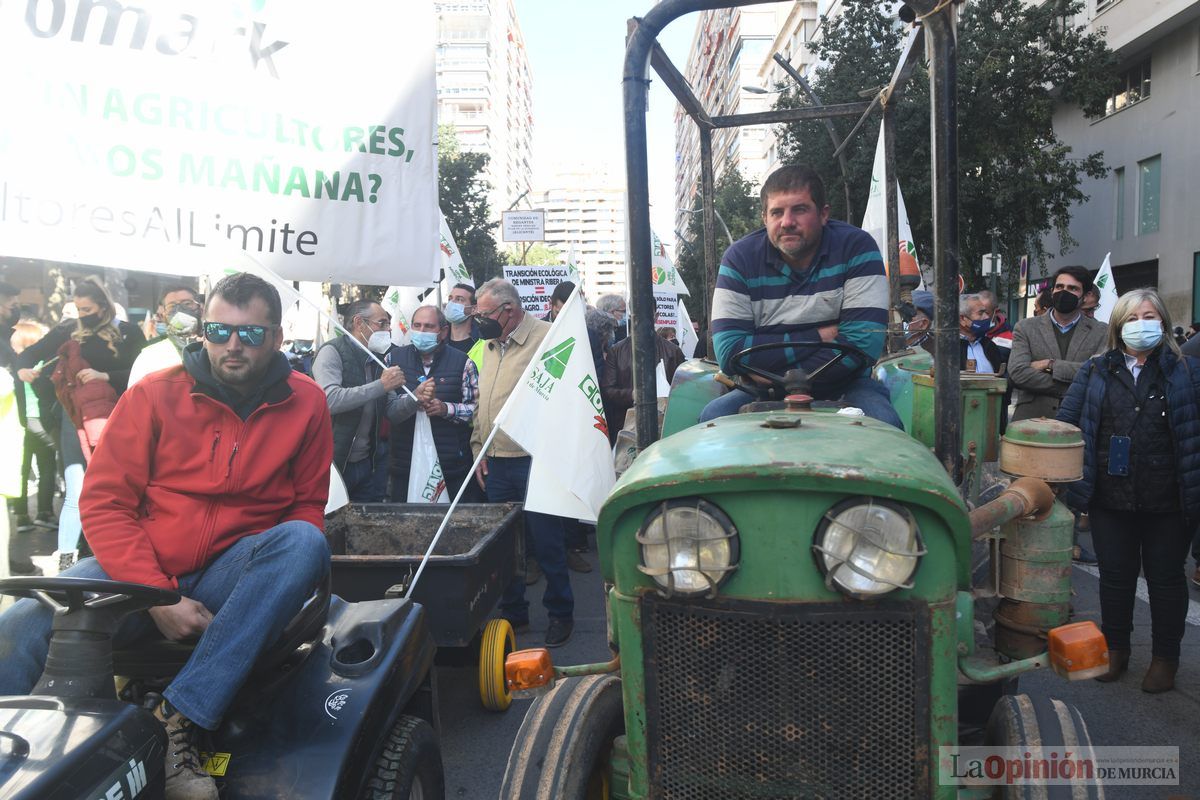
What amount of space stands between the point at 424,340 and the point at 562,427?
190 centimetres

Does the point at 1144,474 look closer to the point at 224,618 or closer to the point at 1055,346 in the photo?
the point at 1055,346

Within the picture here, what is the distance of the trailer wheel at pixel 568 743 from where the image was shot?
6.96ft

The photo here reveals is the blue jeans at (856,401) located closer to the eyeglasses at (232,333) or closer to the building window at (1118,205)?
the eyeglasses at (232,333)

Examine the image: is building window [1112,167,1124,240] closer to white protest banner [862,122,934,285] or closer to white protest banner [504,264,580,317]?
white protest banner [504,264,580,317]

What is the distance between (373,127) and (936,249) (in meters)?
3.11

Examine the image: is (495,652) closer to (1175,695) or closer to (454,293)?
(1175,695)

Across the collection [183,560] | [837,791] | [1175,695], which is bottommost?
[1175,695]

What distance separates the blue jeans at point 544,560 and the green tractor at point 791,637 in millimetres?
2782

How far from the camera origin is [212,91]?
414 centimetres

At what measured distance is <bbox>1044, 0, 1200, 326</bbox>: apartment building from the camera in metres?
19.5

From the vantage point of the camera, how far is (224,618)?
2229 millimetres

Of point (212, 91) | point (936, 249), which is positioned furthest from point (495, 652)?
point (212, 91)

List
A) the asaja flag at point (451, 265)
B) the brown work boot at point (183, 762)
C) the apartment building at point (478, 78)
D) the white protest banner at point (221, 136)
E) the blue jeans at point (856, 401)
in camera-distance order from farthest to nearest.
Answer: the apartment building at point (478, 78) < the asaja flag at point (451, 265) < the white protest banner at point (221, 136) < the blue jeans at point (856, 401) < the brown work boot at point (183, 762)

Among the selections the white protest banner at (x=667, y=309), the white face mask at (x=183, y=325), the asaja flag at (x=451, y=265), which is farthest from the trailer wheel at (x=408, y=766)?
the white protest banner at (x=667, y=309)
